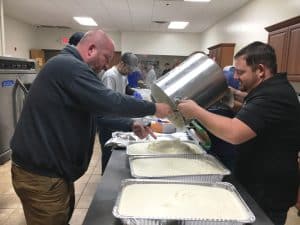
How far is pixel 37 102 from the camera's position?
1162mm

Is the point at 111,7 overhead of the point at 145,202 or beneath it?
overhead

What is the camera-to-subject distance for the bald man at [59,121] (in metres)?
1.12

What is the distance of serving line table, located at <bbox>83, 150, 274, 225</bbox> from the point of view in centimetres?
94

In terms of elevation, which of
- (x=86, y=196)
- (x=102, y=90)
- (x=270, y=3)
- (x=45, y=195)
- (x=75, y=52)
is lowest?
(x=86, y=196)

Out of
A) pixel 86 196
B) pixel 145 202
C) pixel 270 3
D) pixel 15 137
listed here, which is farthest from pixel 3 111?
pixel 270 3

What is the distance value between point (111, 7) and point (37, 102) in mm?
4862

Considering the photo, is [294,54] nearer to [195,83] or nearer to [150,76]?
[195,83]

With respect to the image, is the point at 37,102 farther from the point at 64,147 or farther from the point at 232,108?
the point at 232,108

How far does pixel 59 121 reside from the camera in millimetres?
1160

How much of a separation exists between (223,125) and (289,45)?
7.72 ft

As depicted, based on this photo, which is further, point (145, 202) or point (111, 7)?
point (111, 7)

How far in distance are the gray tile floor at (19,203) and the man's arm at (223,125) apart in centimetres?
→ 167

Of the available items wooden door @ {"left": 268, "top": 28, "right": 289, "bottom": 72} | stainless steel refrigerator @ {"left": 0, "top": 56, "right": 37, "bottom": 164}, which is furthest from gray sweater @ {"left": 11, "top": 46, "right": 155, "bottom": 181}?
wooden door @ {"left": 268, "top": 28, "right": 289, "bottom": 72}

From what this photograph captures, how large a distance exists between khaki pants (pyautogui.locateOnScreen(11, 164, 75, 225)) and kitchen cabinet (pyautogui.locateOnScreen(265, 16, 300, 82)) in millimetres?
2584
